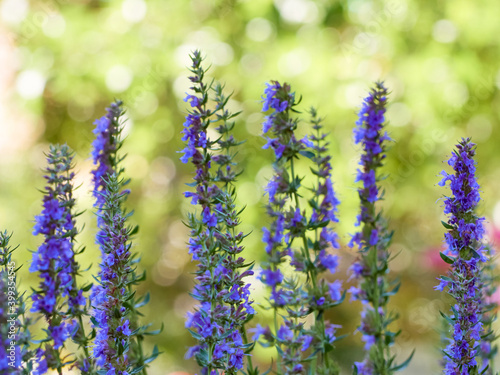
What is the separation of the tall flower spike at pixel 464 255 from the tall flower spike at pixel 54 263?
936mm

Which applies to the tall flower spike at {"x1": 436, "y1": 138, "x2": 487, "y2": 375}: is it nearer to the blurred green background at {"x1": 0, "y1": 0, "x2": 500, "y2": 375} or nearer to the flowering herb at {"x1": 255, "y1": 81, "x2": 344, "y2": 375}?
the flowering herb at {"x1": 255, "y1": 81, "x2": 344, "y2": 375}

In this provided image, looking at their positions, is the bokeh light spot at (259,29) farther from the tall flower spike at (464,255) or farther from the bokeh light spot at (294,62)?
the tall flower spike at (464,255)

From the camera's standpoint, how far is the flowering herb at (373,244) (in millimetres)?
1713

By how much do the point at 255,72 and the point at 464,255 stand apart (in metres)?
3.24

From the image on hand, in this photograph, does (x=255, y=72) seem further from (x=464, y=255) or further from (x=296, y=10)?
(x=464, y=255)

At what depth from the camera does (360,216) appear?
1794 mm

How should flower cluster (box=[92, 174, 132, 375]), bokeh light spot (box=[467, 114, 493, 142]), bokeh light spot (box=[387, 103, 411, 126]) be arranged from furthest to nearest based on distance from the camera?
bokeh light spot (box=[467, 114, 493, 142]) → bokeh light spot (box=[387, 103, 411, 126]) → flower cluster (box=[92, 174, 132, 375])

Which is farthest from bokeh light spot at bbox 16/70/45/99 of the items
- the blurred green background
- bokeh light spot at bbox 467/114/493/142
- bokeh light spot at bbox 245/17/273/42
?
bokeh light spot at bbox 467/114/493/142

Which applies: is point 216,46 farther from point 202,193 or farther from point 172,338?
point 202,193

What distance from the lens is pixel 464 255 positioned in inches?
57.5

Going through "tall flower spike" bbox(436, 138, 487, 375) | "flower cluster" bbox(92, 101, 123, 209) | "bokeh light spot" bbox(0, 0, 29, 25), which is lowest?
"tall flower spike" bbox(436, 138, 487, 375)

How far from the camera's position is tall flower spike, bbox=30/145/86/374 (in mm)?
1468

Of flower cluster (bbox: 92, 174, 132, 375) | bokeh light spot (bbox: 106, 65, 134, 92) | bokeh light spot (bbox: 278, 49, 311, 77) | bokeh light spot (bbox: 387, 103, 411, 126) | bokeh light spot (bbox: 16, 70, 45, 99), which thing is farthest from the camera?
bokeh light spot (bbox: 387, 103, 411, 126)

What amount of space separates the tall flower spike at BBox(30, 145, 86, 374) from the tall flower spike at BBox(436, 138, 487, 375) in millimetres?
936
